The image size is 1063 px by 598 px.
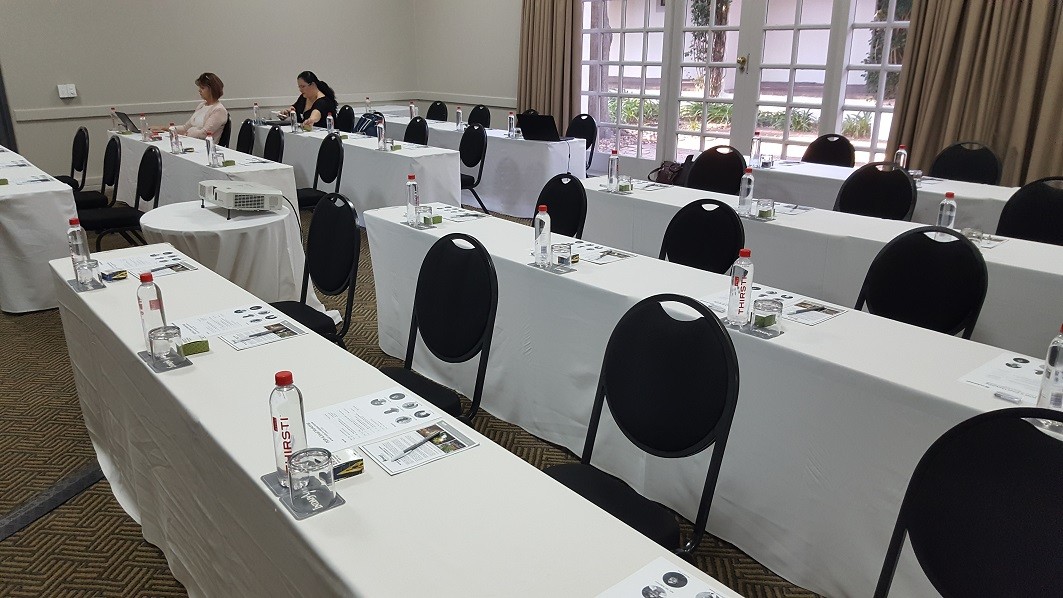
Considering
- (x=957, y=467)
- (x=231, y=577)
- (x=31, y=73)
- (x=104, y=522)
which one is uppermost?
(x=31, y=73)

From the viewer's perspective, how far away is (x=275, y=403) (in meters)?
1.39

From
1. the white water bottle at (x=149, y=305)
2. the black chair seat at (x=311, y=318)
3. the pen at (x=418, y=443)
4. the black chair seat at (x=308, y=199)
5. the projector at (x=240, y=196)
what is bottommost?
the black chair seat at (x=311, y=318)

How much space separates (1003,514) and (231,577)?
154 centimetres

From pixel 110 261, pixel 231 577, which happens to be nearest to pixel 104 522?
pixel 110 261

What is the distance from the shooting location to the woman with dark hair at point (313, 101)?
695 cm

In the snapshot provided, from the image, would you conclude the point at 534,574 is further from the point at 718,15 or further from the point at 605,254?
the point at 718,15

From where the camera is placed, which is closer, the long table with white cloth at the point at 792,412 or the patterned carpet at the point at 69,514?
the long table with white cloth at the point at 792,412

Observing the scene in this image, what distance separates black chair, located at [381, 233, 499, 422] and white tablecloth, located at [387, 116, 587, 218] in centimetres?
366

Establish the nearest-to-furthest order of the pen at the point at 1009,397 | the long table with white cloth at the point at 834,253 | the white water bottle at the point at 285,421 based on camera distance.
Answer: the white water bottle at the point at 285,421, the pen at the point at 1009,397, the long table with white cloth at the point at 834,253

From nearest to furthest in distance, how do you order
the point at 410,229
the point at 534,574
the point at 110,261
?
the point at 534,574, the point at 110,261, the point at 410,229

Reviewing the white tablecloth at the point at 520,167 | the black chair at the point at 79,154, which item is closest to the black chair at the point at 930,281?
the white tablecloth at the point at 520,167

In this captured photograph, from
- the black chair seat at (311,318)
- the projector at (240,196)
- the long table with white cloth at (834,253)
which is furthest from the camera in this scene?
the projector at (240,196)

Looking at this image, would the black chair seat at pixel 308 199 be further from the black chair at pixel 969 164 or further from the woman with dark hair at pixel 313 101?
the black chair at pixel 969 164

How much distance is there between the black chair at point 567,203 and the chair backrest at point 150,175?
2.72 m
